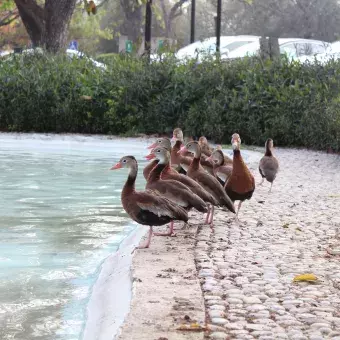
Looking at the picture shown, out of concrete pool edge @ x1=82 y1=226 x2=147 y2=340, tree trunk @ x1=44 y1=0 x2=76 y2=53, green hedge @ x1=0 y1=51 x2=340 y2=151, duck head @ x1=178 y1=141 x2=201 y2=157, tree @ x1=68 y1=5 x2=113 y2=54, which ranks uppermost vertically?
tree @ x1=68 y1=5 x2=113 y2=54

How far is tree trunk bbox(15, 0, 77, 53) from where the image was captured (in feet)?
89.1

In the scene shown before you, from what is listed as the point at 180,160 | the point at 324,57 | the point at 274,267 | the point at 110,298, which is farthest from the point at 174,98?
the point at 110,298

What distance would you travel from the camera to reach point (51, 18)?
2717 centimetres

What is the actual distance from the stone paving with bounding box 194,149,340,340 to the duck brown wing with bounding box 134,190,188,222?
1.28 feet

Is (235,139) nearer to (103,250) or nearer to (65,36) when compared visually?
(103,250)

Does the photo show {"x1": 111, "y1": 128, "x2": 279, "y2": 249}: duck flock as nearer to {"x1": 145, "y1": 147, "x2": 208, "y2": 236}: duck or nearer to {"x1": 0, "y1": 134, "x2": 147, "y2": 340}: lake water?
{"x1": 145, "y1": 147, "x2": 208, "y2": 236}: duck

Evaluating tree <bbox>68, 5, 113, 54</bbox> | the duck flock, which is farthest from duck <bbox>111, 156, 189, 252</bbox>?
tree <bbox>68, 5, 113, 54</bbox>

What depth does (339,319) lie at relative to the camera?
5.76m

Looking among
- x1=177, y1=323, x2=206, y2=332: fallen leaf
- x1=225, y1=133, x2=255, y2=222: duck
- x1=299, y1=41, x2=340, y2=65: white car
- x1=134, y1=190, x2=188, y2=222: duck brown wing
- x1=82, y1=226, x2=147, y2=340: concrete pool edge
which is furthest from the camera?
x1=299, y1=41, x2=340, y2=65: white car

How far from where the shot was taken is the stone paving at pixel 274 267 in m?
5.64

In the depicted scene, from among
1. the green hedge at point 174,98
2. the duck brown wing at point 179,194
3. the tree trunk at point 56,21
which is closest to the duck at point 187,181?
the duck brown wing at point 179,194

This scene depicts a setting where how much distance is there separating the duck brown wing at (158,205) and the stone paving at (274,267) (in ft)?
1.28

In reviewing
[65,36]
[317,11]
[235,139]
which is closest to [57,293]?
[235,139]

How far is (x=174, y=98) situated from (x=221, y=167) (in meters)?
10.1
